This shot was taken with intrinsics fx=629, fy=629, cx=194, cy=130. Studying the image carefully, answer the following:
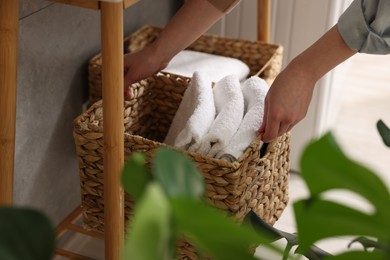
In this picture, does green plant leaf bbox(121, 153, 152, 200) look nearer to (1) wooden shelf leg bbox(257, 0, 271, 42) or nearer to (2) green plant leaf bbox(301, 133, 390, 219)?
(2) green plant leaf bbox(301, 133, 390, 219)

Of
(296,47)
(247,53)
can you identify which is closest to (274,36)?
(296,47)

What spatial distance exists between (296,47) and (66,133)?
0.61 metres

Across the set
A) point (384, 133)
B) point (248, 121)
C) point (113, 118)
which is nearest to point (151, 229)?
point (384, 133)

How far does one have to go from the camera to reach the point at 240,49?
141 centimetres

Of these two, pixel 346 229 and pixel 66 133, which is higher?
pixel 346 229

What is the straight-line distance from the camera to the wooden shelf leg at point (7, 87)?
856 mm

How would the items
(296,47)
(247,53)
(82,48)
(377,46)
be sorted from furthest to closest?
(296,47) → (247,53) → (82,48) → (377,46)

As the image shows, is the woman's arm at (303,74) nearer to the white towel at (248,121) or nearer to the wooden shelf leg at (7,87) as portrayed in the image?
the white towel at (248,121)

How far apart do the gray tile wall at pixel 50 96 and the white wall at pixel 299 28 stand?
32cm

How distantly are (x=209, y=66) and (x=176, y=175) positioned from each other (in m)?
1.06

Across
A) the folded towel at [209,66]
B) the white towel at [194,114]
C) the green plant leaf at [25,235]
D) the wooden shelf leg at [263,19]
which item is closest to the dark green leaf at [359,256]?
the green plant leaf at [25,235]

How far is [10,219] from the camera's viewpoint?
28 cm

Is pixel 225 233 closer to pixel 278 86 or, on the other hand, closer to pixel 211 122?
pixel 278 86

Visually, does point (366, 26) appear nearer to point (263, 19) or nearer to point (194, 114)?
point (194, 114)
